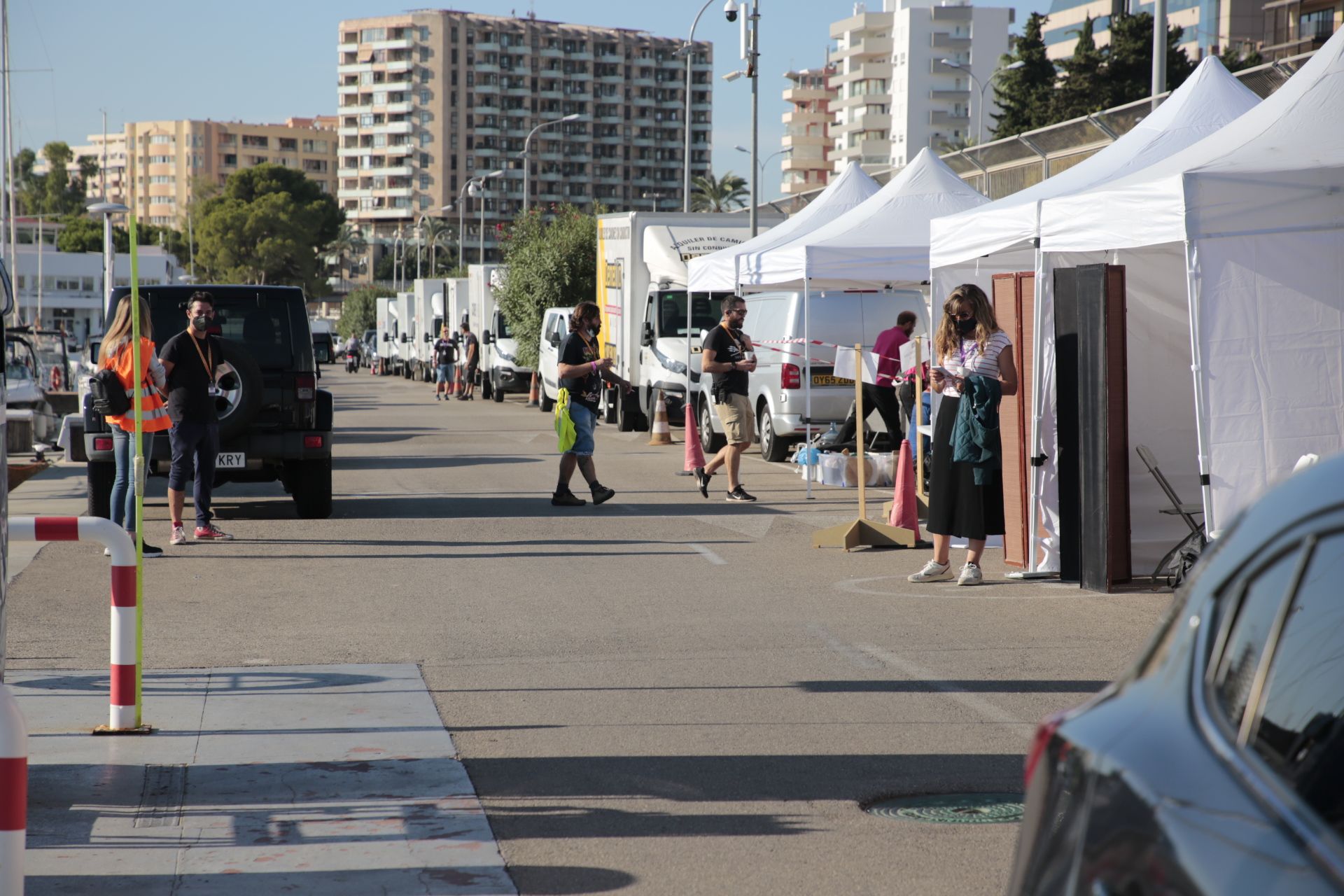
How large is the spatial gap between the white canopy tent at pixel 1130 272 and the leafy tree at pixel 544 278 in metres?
25.9

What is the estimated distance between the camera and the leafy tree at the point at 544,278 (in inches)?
1505

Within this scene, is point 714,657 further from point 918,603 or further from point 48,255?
point 48,255

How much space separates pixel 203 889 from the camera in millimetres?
4531

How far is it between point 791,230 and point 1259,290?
36.3ft

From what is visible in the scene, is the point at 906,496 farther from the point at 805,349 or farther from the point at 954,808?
the point at 954,808

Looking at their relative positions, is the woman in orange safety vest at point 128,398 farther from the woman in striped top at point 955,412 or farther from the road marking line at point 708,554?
the woman in striped top at point 955,412

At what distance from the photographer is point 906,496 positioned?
492 inches

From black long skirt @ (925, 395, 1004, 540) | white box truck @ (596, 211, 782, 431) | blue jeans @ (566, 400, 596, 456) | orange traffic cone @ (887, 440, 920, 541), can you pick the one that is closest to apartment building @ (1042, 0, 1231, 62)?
white box truck @ (596, 211, 782, 431)

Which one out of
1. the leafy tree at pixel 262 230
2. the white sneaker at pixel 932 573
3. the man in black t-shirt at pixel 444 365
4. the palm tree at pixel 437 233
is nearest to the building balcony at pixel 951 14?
the palm tree at pixel 437 233

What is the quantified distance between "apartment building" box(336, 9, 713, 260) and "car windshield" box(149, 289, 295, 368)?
143 m

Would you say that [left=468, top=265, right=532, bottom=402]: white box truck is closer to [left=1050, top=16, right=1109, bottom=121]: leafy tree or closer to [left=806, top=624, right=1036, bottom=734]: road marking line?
[left=1050, top=16, right=1109, bottom=121]: leafy tree

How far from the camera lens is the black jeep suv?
13.0m

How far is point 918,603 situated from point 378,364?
209 ft

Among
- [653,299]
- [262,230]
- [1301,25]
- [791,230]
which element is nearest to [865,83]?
[262,230]
